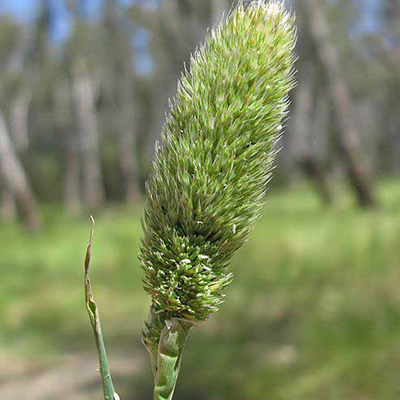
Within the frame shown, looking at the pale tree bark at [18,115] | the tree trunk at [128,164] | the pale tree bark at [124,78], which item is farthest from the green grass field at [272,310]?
the pale tree bark at [18,115]

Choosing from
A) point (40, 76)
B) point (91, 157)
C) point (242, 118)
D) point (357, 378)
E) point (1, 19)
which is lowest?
point (242, 118)

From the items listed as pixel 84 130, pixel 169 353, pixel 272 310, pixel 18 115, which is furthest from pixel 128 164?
pixel 169 353

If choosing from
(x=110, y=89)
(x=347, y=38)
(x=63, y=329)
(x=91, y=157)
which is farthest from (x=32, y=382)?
(x=110, y=89)

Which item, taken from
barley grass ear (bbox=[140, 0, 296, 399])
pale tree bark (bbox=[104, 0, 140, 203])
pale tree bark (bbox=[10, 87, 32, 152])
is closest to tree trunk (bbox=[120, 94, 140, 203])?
pale tree bark (bbox=[104, 0, 140, 203])

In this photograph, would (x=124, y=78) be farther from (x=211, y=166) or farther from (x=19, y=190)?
(x=211, y=166)

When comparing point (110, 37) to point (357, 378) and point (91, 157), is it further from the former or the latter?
point (357, 378)

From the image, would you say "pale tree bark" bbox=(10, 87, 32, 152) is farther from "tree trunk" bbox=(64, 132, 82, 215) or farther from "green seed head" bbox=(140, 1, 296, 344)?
"green seed head" bbox=(140, 1, 296, 344)
